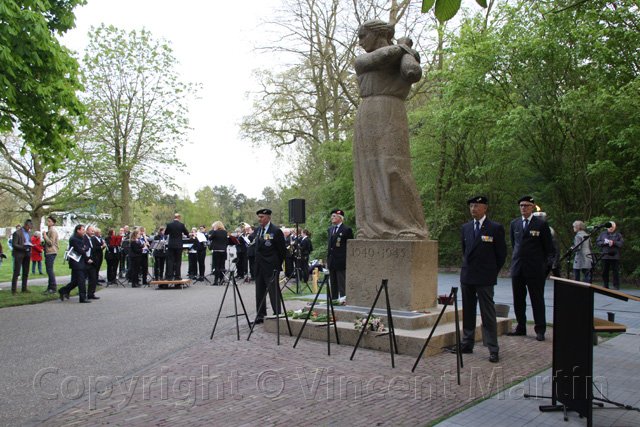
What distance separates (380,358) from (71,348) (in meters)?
4.52

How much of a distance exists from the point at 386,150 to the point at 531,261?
2.80 metres

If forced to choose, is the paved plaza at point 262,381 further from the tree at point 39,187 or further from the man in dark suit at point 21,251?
the tree at point 39,187

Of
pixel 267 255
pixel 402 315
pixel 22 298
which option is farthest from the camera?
pixel 22 298

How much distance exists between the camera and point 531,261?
7.69 metres

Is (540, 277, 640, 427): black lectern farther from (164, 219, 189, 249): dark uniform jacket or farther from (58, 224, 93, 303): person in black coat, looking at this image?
(164, 219, 189, 249): dark uniform jacket

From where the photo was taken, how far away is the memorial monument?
24.5ft

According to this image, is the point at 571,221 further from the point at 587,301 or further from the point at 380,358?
the point at 587,301

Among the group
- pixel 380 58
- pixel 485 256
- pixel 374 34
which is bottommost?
pixel 485 256

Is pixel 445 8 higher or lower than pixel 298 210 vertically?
lower

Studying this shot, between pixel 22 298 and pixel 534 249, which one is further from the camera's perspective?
pixel 22 298

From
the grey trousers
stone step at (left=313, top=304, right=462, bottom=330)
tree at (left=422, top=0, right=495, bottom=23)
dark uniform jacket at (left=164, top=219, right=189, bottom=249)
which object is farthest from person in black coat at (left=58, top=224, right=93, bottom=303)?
tree at (left=422, top=0, right=495, bottom=23)

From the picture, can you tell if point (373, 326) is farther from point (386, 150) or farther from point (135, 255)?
point (135, 255)

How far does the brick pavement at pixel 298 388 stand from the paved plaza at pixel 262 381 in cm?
1

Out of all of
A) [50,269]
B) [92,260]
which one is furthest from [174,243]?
[50,269]
